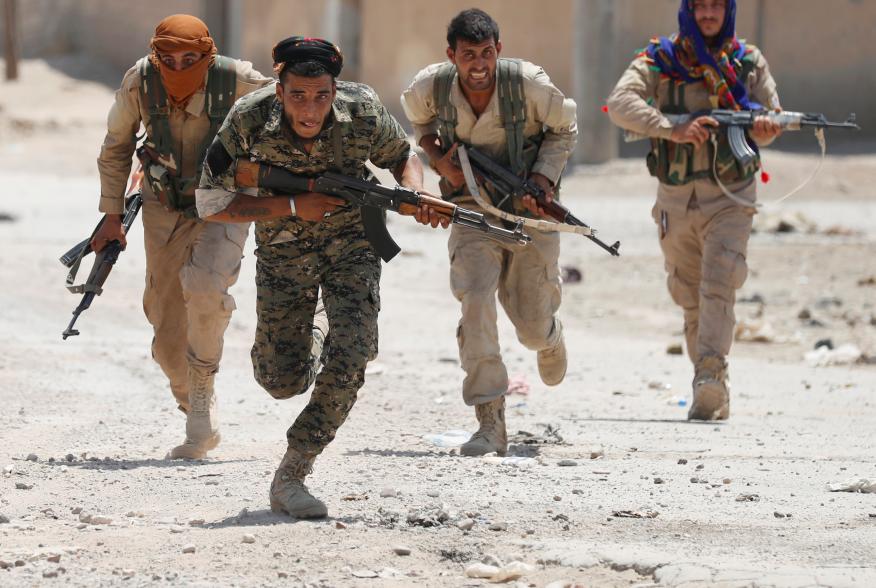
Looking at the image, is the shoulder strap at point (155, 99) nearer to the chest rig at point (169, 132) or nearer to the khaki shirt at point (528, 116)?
the chest rig at point (169, 132)

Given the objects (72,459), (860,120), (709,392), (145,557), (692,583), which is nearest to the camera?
(692,583)

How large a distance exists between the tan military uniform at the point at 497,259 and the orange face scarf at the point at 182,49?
877mm

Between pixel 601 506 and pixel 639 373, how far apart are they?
4.16 m

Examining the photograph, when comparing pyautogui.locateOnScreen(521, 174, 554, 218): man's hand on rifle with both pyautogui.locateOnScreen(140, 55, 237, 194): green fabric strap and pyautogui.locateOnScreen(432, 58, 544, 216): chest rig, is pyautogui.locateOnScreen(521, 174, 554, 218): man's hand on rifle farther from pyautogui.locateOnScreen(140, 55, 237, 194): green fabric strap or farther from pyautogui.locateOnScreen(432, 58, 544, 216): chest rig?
pyautogui.locateOnScreen(140, 55, 237, 194): green fabric strap

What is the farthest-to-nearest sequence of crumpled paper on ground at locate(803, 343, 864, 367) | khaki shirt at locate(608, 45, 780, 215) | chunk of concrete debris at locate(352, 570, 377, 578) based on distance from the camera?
crumpled paper on ground at locate(803, 343, 864, 367) → khaki shirt at locate(608, 45, 780, 215) → chunk of concrete debris at locate(352, 570, 377, 578)

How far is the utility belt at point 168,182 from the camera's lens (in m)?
6.33

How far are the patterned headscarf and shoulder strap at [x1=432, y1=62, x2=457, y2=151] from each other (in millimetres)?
1520

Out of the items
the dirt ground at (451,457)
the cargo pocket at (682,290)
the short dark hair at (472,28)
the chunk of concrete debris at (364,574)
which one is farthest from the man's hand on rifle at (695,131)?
the chunk of concrete debris at (364,574)

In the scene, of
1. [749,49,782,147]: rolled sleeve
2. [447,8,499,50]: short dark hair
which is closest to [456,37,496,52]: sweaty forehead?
[447,8,499,50]: short dark hair

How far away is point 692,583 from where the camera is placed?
4285 millimetres

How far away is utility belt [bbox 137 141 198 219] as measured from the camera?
6.33 m

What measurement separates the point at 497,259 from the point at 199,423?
1.37 meters

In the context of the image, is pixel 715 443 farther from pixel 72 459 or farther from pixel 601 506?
pixel 72 459

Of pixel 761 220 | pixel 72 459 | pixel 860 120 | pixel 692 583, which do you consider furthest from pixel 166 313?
pixel 860 120
